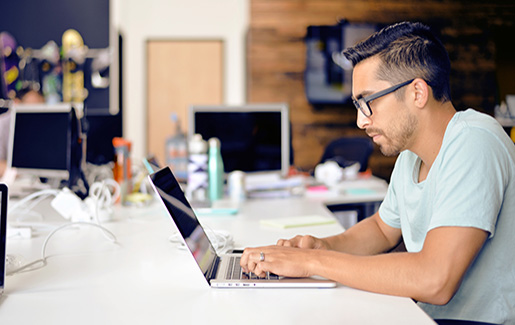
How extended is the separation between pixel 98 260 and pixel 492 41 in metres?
4.77

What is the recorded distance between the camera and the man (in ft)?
3.14

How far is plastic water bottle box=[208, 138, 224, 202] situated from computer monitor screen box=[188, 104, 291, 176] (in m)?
0.17

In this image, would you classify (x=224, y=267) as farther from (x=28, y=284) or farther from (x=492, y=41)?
(x=492, y=41)

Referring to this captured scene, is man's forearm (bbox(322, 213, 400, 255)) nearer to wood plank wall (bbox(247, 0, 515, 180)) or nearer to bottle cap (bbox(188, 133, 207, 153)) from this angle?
bottle cap (bbox(188, 133, 207, 153))

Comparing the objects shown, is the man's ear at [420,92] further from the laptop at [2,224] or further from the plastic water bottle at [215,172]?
the plastic water bottle at [215,172]

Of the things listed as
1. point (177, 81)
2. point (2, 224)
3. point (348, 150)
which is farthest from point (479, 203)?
point (177, 81)

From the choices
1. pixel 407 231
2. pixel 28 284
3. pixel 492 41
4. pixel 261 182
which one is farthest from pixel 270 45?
pixel 28 284

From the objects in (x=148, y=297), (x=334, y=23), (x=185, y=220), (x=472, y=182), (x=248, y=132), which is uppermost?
(x=334, y=23)

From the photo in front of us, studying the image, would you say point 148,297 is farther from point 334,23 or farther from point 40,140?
point 334,23

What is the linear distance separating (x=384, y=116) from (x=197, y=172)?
1198mm

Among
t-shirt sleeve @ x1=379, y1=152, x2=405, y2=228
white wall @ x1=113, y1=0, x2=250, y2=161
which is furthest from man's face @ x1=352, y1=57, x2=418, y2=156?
white wall @ x1=113, y1=0, x2=250, y2=161

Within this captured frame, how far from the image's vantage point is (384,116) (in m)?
1.18

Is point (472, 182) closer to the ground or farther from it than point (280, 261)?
farther from it

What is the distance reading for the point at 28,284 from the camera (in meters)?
1.07
